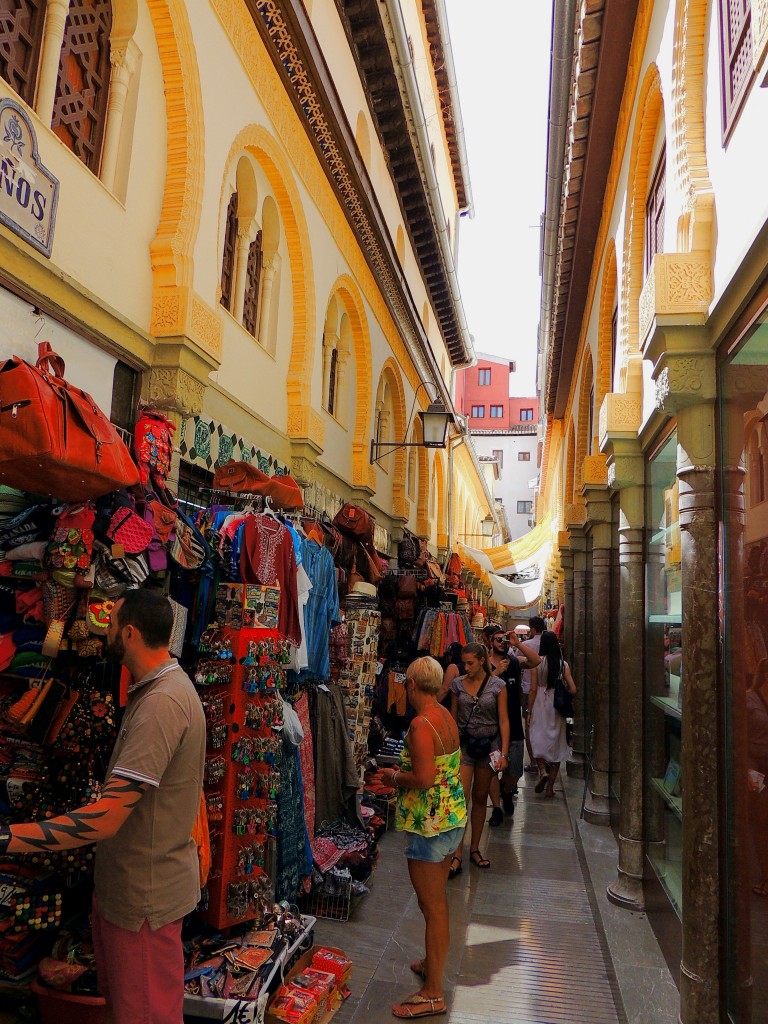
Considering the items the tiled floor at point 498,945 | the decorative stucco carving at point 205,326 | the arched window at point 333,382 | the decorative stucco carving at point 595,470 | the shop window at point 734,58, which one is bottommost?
the tiled floor at point 498,945

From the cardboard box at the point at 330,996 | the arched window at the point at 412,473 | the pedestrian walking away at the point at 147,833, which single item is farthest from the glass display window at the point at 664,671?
the arched window at the point at 412,473

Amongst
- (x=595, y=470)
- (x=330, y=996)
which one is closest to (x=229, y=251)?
(x=595, y=470)

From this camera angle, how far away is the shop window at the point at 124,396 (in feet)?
14.8

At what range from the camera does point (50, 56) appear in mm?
3867

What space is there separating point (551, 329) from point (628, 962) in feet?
33.6

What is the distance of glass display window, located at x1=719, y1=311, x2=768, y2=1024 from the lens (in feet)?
9.94

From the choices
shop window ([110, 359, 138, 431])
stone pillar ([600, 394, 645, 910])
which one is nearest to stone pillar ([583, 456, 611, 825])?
stone pillar ([600, 394, 645, 910])

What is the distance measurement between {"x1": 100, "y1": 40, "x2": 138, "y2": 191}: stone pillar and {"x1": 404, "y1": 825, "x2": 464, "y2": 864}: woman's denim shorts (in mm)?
4033

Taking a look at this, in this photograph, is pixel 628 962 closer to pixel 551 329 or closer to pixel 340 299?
pixel 340 299

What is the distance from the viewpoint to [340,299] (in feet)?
31.4

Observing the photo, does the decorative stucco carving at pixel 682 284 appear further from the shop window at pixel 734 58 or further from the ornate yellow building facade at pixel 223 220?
the ornate yellow building facade at pixel 223 220

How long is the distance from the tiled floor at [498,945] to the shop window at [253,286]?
469 centimetres

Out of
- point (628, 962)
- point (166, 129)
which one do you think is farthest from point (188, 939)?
point (166, 129)

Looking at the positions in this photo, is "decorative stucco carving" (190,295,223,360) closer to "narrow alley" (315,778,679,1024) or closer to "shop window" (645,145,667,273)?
"shop window" (645,145,667,273)
